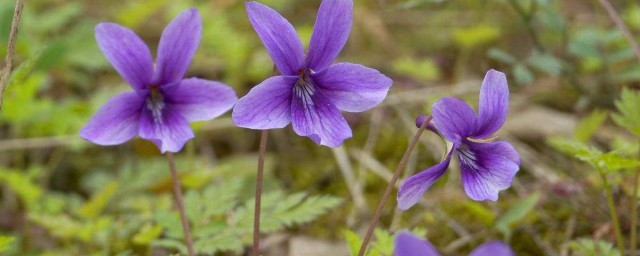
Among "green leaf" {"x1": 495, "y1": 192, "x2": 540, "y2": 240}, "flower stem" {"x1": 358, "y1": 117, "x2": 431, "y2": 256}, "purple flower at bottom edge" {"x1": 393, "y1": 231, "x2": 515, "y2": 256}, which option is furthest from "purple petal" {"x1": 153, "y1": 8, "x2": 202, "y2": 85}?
"green leaf" {"x1": 495, "y1": 192, "x2": 540, "y2": 240}

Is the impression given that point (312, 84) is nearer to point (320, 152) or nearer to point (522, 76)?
point (522, 76)

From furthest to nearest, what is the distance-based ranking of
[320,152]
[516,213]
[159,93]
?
[320,152] < [516,213] < [159,93]

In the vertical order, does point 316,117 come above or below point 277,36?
below

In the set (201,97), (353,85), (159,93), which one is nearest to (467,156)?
(353,85)

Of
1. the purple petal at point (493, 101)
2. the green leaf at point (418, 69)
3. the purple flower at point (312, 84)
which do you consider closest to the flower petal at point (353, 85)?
the purple flower at point (312, 84)

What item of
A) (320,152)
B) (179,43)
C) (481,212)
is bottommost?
(320,152)

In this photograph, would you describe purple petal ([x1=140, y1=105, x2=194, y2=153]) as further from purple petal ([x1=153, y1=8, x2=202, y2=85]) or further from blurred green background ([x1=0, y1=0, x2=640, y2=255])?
blurred green background ([x1=0, y1=0, x2=640, y2=255])
